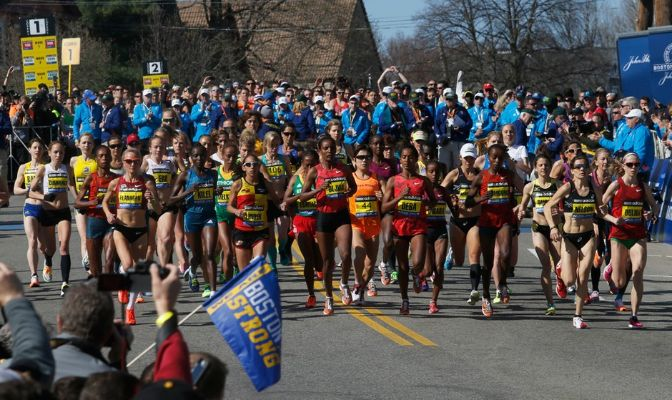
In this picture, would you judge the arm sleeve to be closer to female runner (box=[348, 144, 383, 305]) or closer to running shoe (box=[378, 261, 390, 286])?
female runner (box=[348, 144, 383, 305])

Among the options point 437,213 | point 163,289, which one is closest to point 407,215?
point 437,213

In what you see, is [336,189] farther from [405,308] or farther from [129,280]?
[129,280]

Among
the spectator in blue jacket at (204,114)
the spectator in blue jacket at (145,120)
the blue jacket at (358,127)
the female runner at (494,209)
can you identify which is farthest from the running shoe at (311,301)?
the spectator in blue jacket at (145,120)

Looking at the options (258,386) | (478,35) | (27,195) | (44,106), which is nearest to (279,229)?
(27,195)

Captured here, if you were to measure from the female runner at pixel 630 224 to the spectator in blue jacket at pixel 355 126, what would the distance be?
9.62 meters

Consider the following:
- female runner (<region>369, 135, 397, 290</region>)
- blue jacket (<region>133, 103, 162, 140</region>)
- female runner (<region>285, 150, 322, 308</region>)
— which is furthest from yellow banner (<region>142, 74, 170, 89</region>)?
female runner (<region>285, 150, 322, 308</region>)

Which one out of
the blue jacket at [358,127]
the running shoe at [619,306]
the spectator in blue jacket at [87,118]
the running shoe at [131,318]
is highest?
the spectator in blue jacket at [87,118]

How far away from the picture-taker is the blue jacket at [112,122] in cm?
2725

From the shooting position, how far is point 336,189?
14.3 meters

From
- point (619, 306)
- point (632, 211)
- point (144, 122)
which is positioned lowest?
point (619, 306)

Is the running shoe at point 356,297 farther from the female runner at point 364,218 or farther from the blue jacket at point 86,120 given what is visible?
the blue jacket at point 86,120

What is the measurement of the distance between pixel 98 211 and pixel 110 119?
→ 13049 mm

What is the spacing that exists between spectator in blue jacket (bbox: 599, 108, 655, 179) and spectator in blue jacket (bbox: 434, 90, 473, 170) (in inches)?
155

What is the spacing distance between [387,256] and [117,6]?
4813cm
